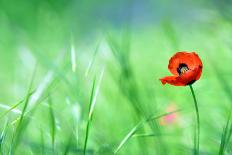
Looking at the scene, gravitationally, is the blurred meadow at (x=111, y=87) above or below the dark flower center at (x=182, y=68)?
above

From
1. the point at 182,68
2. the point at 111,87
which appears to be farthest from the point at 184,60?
the point at 111,87

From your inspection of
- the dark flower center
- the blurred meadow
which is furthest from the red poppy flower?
the blurred meadow

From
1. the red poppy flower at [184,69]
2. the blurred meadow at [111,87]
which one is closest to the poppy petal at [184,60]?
the red poppy flower at [184,69]

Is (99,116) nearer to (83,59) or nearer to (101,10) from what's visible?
(83,59)

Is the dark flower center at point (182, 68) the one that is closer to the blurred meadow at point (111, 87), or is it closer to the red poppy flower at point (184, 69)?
the red poppy flower at point (184, 69)

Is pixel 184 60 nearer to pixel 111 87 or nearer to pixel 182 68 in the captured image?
pixel 182 68
